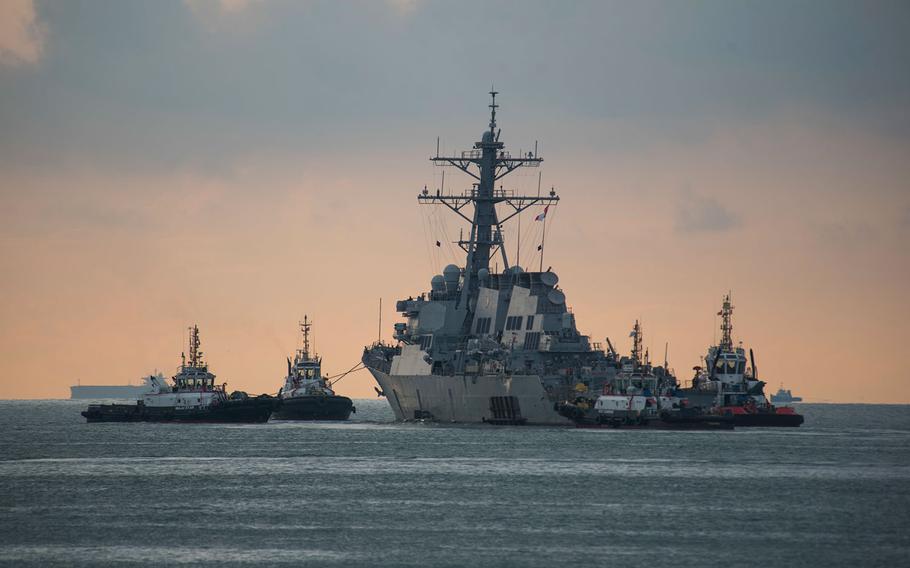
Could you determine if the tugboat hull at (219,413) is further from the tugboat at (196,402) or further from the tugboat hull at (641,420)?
the tugboat hull at (641,420)

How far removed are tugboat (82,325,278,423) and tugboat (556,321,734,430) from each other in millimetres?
30688

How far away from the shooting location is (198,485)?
59156mm

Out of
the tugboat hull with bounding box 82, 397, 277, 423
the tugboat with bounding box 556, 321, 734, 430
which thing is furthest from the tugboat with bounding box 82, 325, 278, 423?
the tugboat with bounding box 556, 321, 734, 430

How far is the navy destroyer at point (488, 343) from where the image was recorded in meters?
89.6

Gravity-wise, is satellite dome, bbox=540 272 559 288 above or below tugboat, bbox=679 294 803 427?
above

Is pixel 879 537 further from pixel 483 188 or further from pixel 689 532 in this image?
pixel 483 188

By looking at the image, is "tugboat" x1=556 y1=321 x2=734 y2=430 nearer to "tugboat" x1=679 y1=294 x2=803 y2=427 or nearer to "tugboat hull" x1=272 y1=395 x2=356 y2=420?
"tugboat" x1=679 y1=294 x2=803 y2=427

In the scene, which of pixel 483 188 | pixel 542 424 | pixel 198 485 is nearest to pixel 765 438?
pixel 542 424

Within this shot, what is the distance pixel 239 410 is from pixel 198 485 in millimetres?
49223

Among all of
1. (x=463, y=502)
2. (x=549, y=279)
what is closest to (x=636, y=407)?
(x=549, y=279)

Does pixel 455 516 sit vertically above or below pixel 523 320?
below

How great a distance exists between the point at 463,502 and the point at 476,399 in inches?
1634

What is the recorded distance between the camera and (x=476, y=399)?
93812mm

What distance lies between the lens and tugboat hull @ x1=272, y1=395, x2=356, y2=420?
4464 inches
